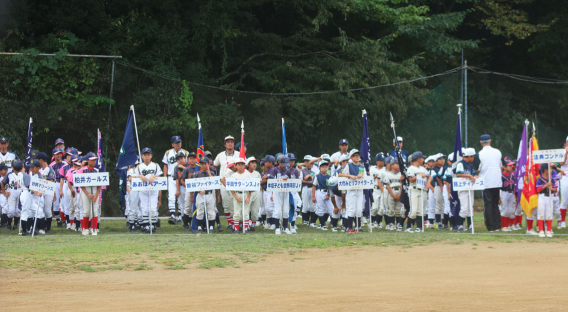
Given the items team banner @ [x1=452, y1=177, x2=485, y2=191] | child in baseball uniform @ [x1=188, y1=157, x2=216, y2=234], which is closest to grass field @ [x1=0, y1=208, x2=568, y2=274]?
child in baseball uniform @ [x1=188, y1=157, x2=216, y2=234]

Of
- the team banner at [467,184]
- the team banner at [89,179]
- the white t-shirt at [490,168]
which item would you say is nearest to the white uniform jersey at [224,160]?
the team banner at [89,179]

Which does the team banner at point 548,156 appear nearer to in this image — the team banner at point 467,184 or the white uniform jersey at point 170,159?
the team banner at point 467,184

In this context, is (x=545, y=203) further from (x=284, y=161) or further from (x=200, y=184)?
(x=200, y=184)

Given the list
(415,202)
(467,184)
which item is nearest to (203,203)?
(415,202)

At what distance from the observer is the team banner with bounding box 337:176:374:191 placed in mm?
14641

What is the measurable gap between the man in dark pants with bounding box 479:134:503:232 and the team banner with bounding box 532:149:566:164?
129 cm

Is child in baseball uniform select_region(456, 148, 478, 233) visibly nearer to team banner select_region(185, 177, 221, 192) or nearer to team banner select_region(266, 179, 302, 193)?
team banner select_region(266, 179, 302, 193)

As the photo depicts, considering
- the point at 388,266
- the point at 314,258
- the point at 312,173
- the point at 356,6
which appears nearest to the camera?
the point at 388,266

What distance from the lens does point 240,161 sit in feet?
49.7

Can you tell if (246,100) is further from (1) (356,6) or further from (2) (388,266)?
(2) (388,266)

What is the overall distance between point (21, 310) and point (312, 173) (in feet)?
39.0

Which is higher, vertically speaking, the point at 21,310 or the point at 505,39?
the point at 505,39

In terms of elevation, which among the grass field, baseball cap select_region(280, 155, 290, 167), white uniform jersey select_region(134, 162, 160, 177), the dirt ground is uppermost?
baseball cap select_region(280, 155, 290, 167)

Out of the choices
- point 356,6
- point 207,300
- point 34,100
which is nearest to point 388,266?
point 207,300
